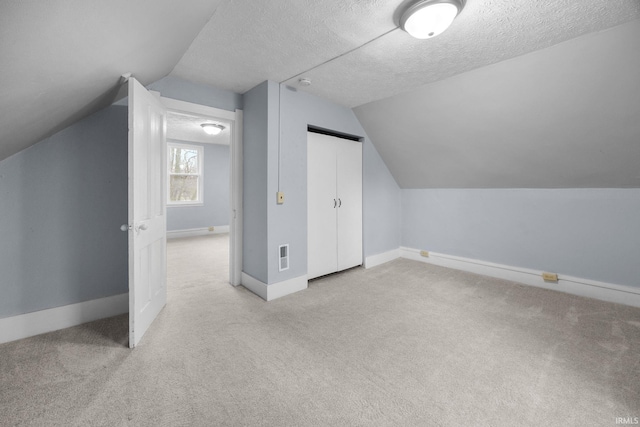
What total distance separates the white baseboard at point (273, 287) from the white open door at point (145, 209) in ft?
Result: 2.89

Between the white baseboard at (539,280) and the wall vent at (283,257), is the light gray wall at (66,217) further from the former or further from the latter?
the white baseboard at (539,280)

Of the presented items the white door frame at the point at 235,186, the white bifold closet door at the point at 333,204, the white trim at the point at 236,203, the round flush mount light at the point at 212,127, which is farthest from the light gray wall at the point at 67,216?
the round flush mount light at the point at 212,127

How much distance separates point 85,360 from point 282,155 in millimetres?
2347

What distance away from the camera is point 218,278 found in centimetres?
355

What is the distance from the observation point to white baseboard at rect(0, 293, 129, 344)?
202cm

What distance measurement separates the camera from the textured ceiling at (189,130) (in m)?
4.60

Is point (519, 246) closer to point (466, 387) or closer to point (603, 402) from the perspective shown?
point (603, 402)

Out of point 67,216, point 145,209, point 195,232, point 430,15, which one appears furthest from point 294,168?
point 195,232

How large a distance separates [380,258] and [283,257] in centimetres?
191

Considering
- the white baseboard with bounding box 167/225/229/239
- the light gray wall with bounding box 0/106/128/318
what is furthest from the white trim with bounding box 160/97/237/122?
the white baseboard with bounding box 167/225/229/239

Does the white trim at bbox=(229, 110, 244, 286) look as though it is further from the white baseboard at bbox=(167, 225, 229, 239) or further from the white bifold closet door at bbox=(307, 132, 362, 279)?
the white baseboard at bbox=(167, 225, 229, 239)

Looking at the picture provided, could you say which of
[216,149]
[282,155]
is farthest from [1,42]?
[216,149]

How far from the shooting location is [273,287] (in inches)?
113

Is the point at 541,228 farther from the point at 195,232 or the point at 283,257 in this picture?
the point at 195,232
